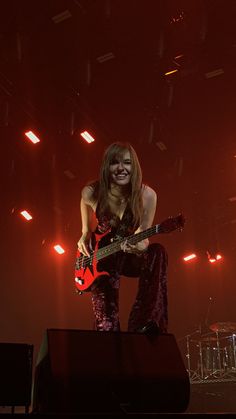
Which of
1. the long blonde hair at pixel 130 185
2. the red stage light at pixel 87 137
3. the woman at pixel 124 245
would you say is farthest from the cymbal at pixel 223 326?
the long blonde hair at pixel 130 185

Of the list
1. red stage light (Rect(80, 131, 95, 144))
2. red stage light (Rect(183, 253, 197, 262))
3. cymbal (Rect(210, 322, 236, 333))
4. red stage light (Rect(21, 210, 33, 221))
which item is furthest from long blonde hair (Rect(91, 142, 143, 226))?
red stage light (Rect(183, 253, 197, 262))

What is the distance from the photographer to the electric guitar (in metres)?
2.71

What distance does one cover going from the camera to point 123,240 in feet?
9.15

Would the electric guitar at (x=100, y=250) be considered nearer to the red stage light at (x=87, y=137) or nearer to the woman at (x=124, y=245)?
the woman at (x=124, y=245)

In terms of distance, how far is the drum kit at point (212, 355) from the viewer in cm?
712

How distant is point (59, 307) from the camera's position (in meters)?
6.88

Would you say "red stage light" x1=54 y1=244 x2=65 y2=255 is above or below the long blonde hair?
above

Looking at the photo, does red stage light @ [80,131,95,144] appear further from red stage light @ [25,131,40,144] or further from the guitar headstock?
the guitar headstock

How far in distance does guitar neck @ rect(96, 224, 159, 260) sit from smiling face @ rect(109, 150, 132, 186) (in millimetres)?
367

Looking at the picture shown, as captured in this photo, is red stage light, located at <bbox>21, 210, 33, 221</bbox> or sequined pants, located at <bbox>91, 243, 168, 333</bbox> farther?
red stage light, located at <bbox>21, 210, 33, 221</bbox>

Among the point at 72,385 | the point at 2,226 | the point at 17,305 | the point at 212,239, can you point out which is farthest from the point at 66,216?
the point at 72,385

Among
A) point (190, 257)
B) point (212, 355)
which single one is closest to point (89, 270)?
point (190, 257)

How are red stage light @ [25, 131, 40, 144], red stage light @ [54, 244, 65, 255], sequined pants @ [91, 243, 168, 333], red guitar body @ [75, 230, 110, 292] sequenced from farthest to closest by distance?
red stage light @ [54, 244, 65, 255] → red stage light @ [25, 131, 40, 144] → red guitar body @ [75, 230, 110, 292] → sequined pants @ [91, 243, 168, 333]

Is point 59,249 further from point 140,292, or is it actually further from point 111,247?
point 140,292
